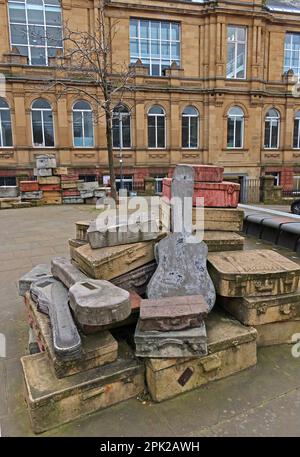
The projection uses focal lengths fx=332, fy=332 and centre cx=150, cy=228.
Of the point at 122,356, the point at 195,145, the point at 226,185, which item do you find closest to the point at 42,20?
the point at 195,145

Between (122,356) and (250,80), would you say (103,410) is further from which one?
(250,80)

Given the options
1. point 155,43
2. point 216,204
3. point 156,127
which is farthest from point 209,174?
point 155,43

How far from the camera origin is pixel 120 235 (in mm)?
3068

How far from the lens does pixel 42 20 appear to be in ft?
67.2

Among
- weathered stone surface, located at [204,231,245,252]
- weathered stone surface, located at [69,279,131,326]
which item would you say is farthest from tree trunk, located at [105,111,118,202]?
weathered stone surface, located at [69,279,131,326]

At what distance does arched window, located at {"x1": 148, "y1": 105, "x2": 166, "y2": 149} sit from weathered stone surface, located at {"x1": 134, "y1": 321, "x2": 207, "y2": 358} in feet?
71.2

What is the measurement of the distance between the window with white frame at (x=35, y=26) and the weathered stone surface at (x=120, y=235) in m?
20.8

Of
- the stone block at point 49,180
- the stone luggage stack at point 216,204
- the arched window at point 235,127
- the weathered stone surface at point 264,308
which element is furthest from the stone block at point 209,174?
the arched window at point 235,127

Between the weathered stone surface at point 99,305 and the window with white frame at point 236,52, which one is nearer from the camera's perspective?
the weathered stone surface at point 99,305

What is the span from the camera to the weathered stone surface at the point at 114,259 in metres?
2.87

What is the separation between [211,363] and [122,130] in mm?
21445

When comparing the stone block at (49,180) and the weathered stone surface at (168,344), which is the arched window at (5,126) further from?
the weathered stone surface at (168,344)
